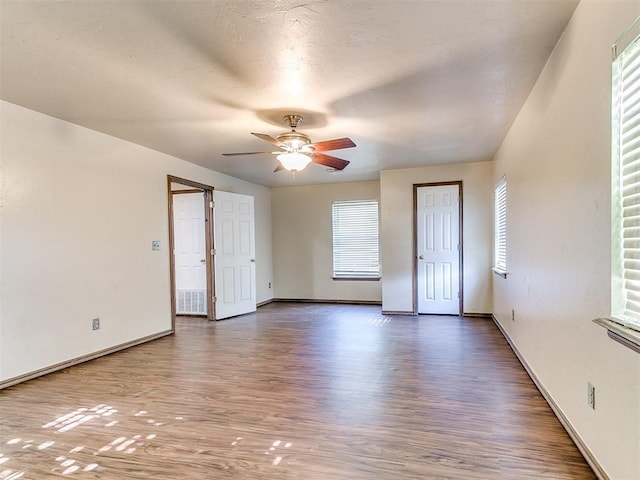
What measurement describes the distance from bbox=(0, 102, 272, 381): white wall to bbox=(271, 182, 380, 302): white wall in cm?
A: 286

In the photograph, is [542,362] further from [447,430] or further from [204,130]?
[204,130]

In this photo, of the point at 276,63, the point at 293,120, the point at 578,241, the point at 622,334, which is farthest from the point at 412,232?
the point at 622,334

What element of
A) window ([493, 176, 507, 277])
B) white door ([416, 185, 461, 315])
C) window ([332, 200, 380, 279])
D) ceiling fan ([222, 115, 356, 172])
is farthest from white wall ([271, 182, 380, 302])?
ceiling fan ([222, 115, 356, 172])

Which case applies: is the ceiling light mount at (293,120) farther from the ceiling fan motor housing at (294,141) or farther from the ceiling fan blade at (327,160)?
the ceiling fan blade at (327,160)

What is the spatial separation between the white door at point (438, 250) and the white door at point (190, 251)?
347 centimetres

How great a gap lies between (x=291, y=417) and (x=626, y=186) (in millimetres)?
2211

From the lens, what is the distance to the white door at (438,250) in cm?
557

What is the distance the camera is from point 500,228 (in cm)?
472

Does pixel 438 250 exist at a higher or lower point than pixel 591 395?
higher

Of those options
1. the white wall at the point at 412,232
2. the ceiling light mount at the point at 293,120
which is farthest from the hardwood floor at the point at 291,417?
the ceiling light mount at the point at 293,120

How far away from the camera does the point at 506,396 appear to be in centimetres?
266

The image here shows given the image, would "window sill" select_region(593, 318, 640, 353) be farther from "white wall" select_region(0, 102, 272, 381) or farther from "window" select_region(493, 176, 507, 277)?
"white wall" select_region(0, 102, 272, 381)

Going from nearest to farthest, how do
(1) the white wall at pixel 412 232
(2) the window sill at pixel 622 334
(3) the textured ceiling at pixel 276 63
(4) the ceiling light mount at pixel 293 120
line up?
(2) the window sill at pixel 622 334
(3) the textured ceiling at pixel 276 63
(4) the ceiling light mount at pixel 293 120
(1) the white wall at pixel 412 232

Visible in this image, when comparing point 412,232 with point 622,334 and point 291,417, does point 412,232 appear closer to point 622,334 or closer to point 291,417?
point 291,417
